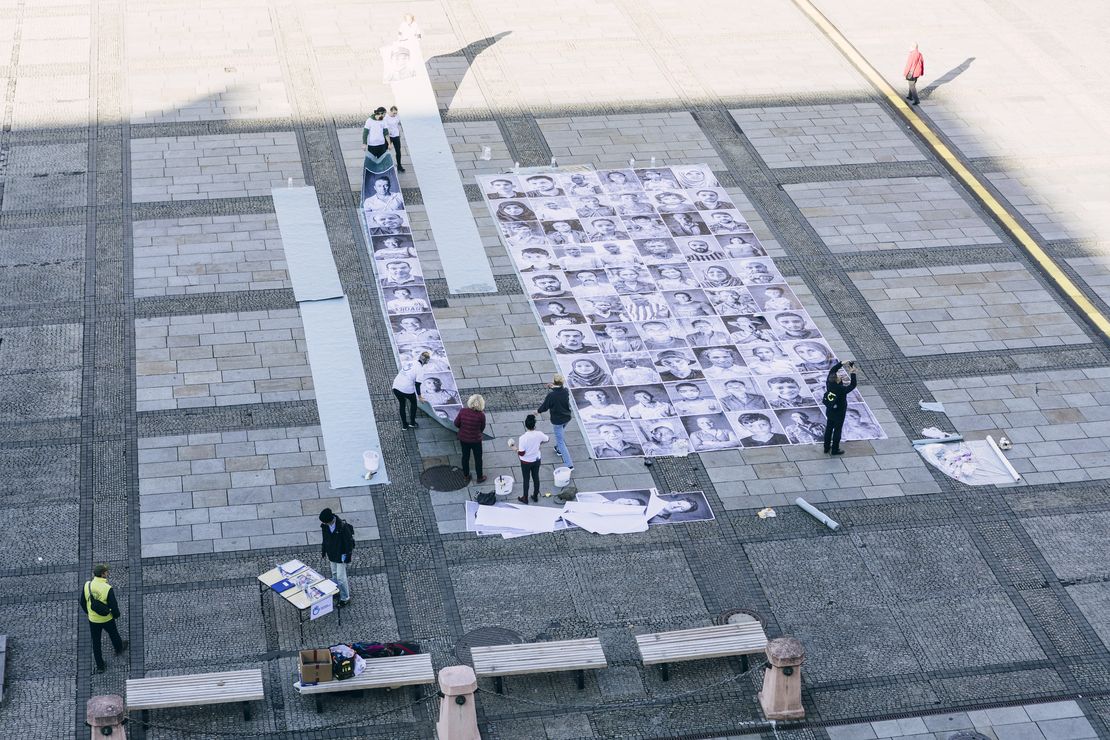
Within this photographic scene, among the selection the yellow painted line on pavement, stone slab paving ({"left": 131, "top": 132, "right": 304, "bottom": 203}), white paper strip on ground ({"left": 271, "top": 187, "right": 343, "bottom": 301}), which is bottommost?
stone slab paving ({"left": 131, "top": 132, "right": 304, "bottom": 203})

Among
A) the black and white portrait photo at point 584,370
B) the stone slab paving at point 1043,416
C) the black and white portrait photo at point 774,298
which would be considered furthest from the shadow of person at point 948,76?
the black and white portrait photo at point 584,370

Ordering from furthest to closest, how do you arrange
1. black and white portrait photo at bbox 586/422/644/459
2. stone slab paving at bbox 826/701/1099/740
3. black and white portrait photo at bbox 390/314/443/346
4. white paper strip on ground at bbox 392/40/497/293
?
white paper strip on ground at bbox 392/40/497/293 → black and white portrait photo at bbox 390/314/443/346 → black and white portrait photo at bbox 586/422/644/459 → stone slab paving at bbox 826/701/1099/740

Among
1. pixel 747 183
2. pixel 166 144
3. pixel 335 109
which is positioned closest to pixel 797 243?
pixel 747 183

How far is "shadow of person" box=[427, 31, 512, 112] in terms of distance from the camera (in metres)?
36.2

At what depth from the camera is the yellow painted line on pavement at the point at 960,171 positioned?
2991cm

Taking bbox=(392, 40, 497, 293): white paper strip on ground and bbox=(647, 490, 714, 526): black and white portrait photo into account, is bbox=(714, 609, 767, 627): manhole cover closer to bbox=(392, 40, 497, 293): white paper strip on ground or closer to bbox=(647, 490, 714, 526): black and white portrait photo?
bbox=(647, 490, 714, 526): black and white portrait photo

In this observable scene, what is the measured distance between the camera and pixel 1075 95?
3812 cm

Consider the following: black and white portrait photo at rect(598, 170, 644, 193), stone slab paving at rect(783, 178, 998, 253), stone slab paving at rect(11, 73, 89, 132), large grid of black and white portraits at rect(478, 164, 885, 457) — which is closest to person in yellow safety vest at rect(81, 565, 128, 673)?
large grid of black and white portraits at rect(478, 164, 885, 457)

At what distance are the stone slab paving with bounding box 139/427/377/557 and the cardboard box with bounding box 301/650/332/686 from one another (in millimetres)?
3386

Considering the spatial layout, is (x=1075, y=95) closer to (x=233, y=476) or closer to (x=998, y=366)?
(x=998, y=366)

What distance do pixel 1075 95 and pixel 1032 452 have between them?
1603 cm

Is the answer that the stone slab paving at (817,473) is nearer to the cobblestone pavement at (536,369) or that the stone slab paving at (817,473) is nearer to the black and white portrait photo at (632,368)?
the cobblestone pavement at (536,369)

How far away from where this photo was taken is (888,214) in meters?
32.2

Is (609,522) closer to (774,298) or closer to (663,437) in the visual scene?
(663,437)
